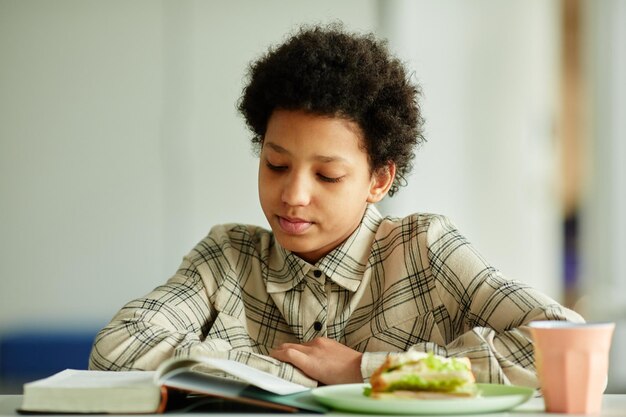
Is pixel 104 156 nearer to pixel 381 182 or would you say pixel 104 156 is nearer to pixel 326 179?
pixel 381 182

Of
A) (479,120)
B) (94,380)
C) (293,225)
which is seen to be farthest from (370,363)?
(479,120)

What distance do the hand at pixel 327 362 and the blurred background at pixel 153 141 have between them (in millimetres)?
2795

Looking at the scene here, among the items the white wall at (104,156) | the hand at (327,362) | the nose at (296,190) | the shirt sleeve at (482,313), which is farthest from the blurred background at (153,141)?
the hand at (327,362)

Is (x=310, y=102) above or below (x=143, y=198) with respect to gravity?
above

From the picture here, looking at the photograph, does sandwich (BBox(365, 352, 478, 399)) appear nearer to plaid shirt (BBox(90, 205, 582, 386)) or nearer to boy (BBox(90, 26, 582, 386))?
boy (BBox(90, 26, 582, 386))

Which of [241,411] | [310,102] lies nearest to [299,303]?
[310,102]

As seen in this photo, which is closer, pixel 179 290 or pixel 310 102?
pixel 310 102

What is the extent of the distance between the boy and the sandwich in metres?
0.28

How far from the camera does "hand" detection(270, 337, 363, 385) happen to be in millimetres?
1342

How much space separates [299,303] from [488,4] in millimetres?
3246

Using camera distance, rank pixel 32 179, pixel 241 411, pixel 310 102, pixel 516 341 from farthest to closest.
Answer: pixel 32 179
pixel 310 102
pixel 516 341
pixel 241 411

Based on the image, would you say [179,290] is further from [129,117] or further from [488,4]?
[488,4]

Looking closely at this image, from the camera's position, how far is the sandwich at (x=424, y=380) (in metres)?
1.05

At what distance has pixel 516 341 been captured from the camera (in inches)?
53.1
